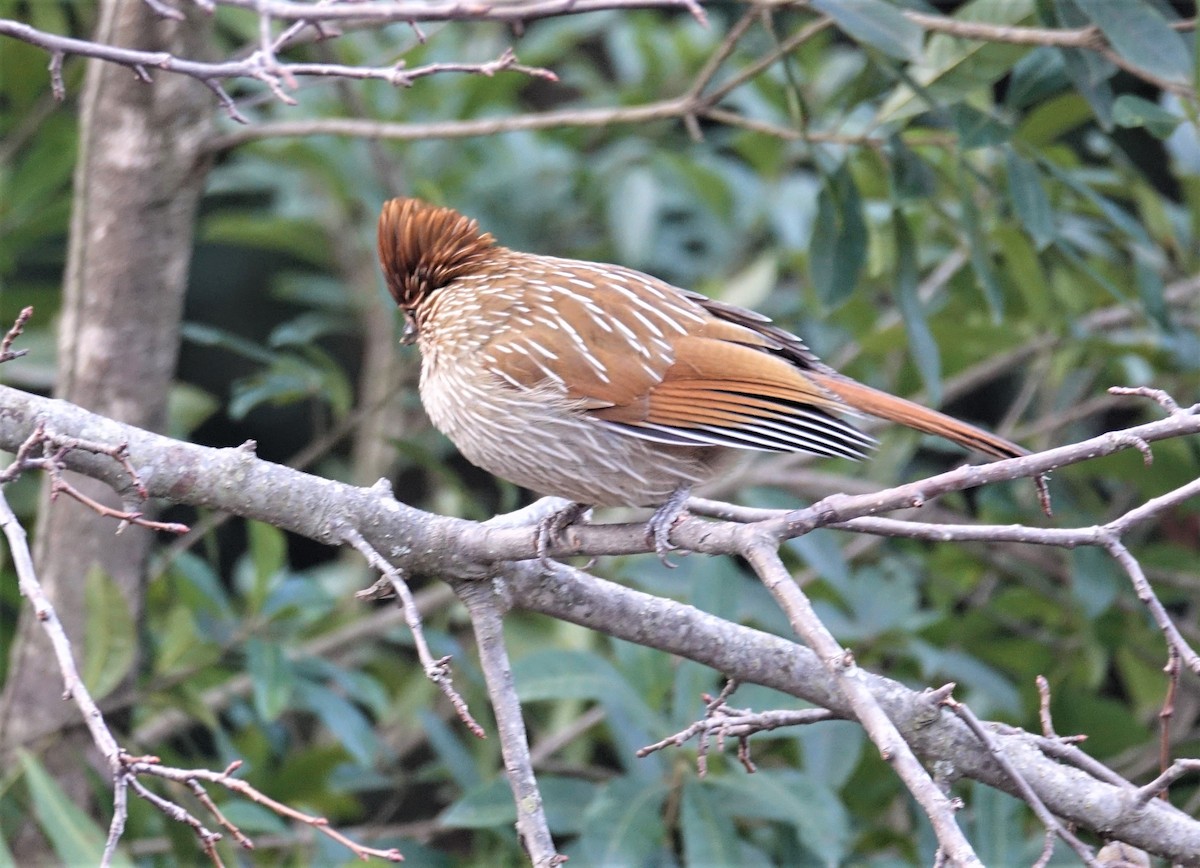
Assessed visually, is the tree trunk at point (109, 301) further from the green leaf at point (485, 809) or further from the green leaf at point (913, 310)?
the green leaf at point (913, 310)

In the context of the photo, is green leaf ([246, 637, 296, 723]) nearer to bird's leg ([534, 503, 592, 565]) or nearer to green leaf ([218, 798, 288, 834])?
green leaf ([218, 798, 288, 834])

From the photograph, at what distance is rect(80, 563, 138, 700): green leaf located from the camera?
327 centimetres

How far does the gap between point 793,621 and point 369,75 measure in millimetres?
974

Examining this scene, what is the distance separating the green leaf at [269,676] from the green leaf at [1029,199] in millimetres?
2188

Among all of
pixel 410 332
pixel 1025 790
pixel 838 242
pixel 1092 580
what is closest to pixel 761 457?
pixel 1092 580

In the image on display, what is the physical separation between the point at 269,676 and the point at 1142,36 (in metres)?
2.60

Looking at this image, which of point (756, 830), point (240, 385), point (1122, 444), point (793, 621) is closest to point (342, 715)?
point (240, 385)

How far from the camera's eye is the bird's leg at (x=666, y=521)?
2.44 metres

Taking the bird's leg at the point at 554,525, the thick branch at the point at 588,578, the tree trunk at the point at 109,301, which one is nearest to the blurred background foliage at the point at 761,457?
the tree trunk at the point at 109,301

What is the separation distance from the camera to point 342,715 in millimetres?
3867

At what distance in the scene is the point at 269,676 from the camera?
353cm

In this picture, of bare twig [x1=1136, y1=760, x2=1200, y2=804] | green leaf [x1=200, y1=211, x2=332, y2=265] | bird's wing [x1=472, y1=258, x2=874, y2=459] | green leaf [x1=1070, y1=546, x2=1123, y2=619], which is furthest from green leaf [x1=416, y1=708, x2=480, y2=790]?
bare twig [x1=1136, y1=760, x2=1200, y2=804]

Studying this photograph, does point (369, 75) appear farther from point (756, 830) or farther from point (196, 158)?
point (756, 830)

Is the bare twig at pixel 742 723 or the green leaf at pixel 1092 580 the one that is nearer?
the bare twig at pixel 742 723
